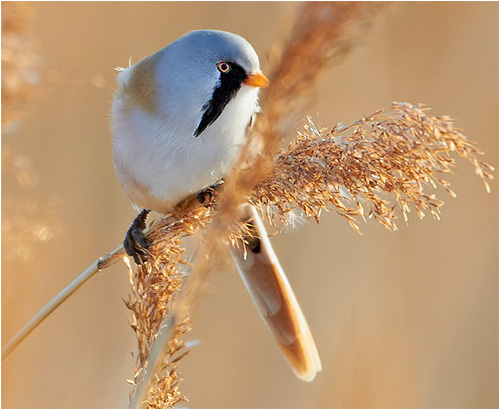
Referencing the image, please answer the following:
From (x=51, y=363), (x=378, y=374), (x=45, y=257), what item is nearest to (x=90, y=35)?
(x=45, y=257)

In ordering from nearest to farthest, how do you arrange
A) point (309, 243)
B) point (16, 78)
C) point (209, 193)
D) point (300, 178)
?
point (300, 178)
point (16, 78)
point (209, 193)
point (309, 243)

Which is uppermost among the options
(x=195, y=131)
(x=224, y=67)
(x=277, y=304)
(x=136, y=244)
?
(x=224, y=67)

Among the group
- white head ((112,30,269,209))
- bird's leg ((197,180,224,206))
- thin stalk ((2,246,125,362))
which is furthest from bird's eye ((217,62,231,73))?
thin stalk ((2,246,125,362))

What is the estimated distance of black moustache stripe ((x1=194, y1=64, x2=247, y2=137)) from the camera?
1813 mm

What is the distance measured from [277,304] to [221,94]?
0.70 metres

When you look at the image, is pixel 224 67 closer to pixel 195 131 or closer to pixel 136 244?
pixel 195 131

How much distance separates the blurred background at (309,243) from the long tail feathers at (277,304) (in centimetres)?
74

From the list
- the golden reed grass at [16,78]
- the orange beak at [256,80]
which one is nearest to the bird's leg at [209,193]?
the orange beak at [256,80]

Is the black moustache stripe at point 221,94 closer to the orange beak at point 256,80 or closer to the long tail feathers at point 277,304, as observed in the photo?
the orange beak at point 256,80

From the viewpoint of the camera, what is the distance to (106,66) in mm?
3451

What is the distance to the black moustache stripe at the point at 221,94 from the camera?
1.81 m

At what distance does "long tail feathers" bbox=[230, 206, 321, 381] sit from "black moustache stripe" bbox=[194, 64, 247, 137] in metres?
0.30

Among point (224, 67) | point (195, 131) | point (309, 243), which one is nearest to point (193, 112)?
point (195, 131)

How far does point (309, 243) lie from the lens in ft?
11.2
